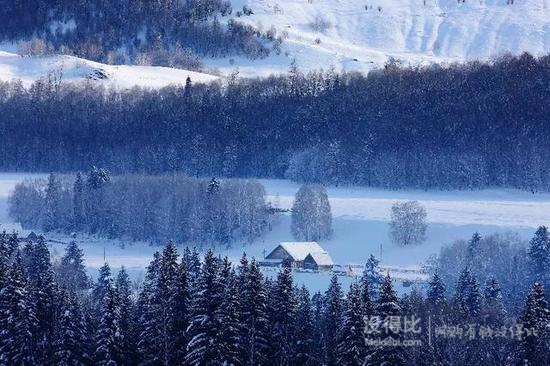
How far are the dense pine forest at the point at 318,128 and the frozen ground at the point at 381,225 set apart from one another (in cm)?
616

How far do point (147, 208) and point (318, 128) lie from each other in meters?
36.1

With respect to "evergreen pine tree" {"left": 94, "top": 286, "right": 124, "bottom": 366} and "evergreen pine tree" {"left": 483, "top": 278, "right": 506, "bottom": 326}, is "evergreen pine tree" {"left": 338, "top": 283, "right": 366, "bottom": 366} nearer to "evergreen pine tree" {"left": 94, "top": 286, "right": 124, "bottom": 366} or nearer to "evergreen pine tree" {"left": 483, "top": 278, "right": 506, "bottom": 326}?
"evergreen pine tree" {"left": 94, "top": 286, "right": 124, "bottom": 366}

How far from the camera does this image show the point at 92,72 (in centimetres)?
16838

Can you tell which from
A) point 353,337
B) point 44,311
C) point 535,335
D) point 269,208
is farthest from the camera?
point 269,208

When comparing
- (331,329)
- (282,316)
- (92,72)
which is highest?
(92,72)

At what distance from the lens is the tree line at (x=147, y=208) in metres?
98.2

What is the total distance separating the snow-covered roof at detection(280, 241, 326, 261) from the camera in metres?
85.8

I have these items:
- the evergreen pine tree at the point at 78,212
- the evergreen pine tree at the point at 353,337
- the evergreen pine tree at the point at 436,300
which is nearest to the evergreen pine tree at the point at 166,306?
the evergreen pine tree at the point at 353,337

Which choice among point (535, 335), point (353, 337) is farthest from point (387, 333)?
point (535, 335)

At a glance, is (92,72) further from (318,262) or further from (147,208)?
(318,262)

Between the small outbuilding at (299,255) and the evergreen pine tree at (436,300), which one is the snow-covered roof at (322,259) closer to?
the small outbuilding at (299,255)

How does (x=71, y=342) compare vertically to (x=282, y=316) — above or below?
below

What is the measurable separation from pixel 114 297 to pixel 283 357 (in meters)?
7.67

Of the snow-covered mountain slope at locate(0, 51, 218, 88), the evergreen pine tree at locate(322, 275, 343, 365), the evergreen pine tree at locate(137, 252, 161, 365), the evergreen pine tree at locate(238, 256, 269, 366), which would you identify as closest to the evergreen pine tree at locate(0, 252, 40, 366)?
the evergreen pine tree at locate(137, 252, 161, 365)
